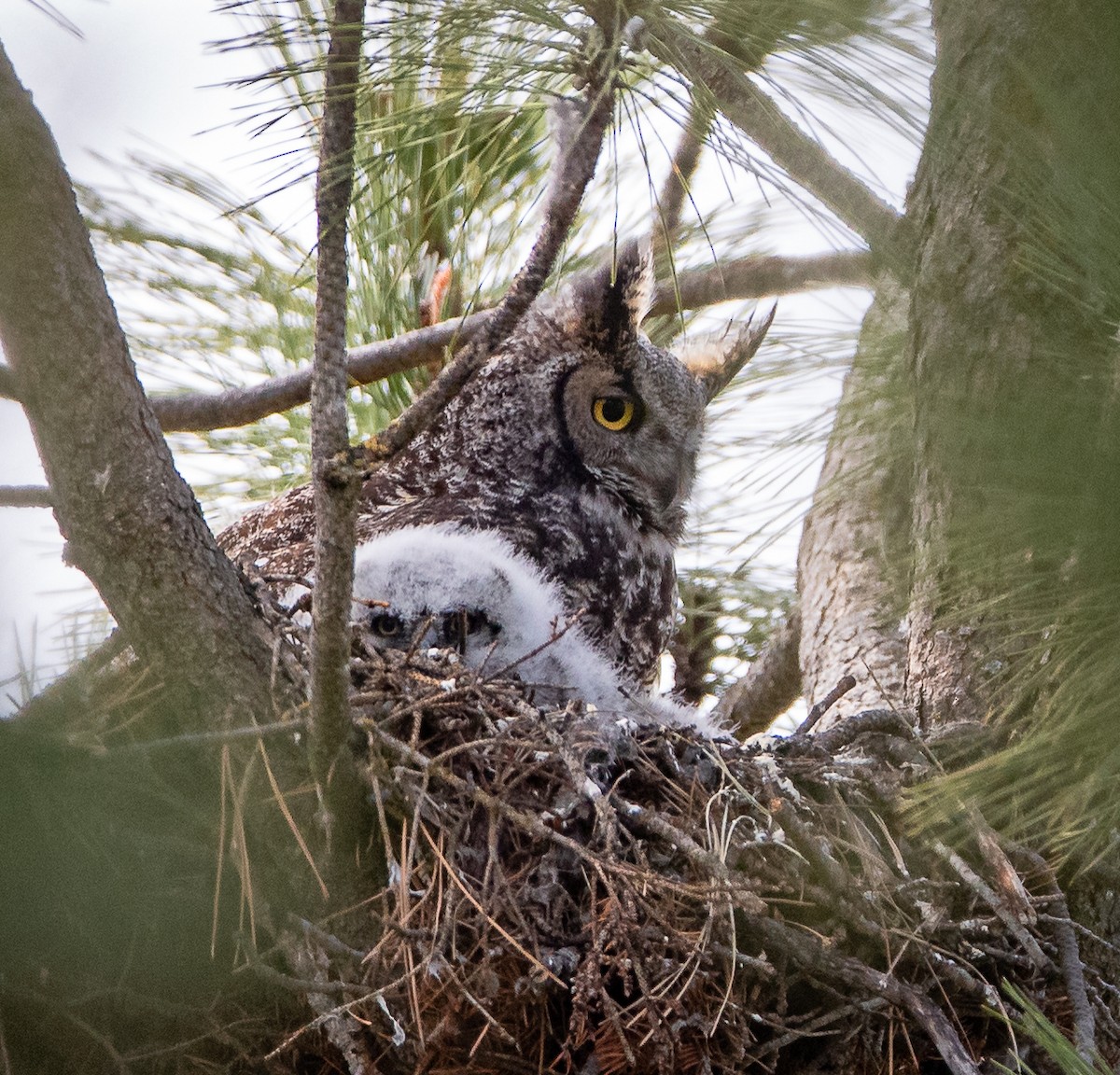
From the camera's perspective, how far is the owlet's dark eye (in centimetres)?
163

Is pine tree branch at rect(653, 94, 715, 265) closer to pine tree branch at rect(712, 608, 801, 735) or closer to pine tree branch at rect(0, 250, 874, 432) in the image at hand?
pine tree branch at rect(0, 250, 874, 432)

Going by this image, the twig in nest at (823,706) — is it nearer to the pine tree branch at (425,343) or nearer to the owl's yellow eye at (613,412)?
the pine tree branch at (425,343)

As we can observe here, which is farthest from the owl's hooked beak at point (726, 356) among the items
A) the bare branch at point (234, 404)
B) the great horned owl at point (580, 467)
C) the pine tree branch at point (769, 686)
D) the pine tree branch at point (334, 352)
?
the pine tree branch at point (334, 352)

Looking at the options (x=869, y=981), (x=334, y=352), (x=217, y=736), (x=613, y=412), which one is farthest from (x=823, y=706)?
(x=334, y=352)

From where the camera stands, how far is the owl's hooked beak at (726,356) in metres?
2.54

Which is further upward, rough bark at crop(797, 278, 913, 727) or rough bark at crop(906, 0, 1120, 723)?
rough bark at crop(906, 0, 1120, 723)

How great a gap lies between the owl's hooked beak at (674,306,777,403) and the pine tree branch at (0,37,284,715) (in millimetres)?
1483

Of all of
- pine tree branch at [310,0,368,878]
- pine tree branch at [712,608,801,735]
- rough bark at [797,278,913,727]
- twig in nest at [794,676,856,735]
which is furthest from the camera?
pine tree branch at [712,608,801,735]

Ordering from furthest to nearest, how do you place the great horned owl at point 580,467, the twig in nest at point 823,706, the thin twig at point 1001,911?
the great horned owl at point 580,467
the twig in nest at point 823,706
the thin twig at point 1001,911

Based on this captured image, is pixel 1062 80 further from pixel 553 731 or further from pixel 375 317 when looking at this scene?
pixel 375 317

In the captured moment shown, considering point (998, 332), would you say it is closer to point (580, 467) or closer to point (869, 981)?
point (869, 981)

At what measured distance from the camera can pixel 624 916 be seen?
1229mm

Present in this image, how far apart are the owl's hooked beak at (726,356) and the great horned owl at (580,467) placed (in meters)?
0.18

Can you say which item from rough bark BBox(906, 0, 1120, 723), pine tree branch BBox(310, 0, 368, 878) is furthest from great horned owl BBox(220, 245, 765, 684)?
pine tree branch BBox(310, 0, 368, 878)
